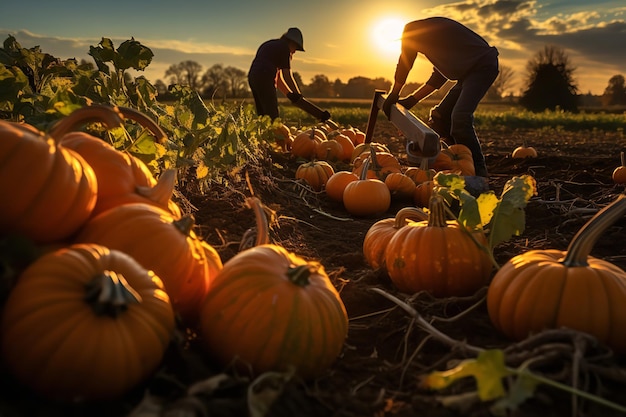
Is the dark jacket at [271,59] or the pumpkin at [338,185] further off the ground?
the dark jacket at [271,59]

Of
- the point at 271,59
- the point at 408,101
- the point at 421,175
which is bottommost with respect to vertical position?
the point at 421,175

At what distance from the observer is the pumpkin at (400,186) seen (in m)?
6.55

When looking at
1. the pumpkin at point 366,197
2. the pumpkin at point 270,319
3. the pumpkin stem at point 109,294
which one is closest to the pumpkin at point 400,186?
the pumpkin at point 366,197

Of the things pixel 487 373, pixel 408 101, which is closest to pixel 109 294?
pixel 487 373

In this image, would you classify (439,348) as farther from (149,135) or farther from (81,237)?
(149,135)

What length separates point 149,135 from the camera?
326 cm

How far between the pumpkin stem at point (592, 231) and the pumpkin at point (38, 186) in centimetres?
206

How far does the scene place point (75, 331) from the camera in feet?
5.06

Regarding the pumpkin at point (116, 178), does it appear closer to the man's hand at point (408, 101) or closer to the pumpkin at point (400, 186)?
the pumpkin at point (400, 186)

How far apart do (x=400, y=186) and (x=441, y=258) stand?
356 centimetres

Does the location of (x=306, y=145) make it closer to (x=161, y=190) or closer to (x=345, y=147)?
(x=345, y=147)

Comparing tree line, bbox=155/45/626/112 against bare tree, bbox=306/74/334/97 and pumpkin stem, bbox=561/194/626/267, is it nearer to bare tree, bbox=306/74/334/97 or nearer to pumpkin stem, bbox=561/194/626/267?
bare tree, bbox=306/74/334/97

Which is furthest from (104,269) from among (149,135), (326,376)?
(149,135)

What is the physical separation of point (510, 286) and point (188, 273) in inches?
57.8
